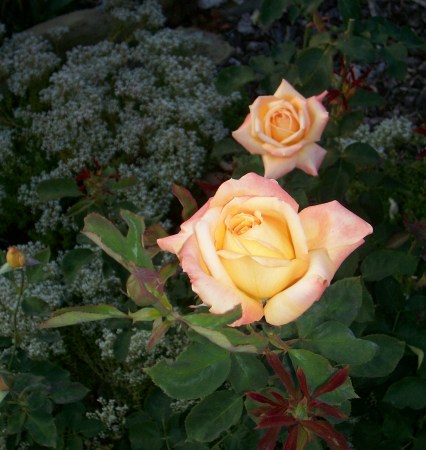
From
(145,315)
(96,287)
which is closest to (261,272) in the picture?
(145,315)

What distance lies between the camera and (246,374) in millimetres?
1120

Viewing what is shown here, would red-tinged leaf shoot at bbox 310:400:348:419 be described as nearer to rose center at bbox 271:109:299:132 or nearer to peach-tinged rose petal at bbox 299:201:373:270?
peach-tinged rose petal at bbox 299:201:373:270

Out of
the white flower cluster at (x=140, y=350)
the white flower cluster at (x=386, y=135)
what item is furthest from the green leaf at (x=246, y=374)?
the white flower cluster at (x=386, y=135)

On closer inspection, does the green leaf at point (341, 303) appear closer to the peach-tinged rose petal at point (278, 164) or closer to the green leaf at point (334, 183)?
the peach-tinged rose petal at point (278, 164)

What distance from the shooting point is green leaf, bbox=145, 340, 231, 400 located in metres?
1.00

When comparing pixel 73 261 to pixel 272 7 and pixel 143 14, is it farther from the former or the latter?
pixel 143 14

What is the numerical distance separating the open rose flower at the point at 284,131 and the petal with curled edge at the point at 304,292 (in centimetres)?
60

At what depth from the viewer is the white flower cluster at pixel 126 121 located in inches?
94.9

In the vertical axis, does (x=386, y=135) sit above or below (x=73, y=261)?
below

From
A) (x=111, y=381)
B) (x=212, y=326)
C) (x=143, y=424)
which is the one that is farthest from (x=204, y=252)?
(x=111, y=381)

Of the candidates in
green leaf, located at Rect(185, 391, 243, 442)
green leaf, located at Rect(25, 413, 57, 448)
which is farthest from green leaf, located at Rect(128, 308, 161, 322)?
green leaf, located at Rect(25, 413, 57, 448)

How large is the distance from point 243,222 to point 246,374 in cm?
34

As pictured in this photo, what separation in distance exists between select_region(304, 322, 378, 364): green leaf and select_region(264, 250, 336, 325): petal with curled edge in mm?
205

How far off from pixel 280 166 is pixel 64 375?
63cm
